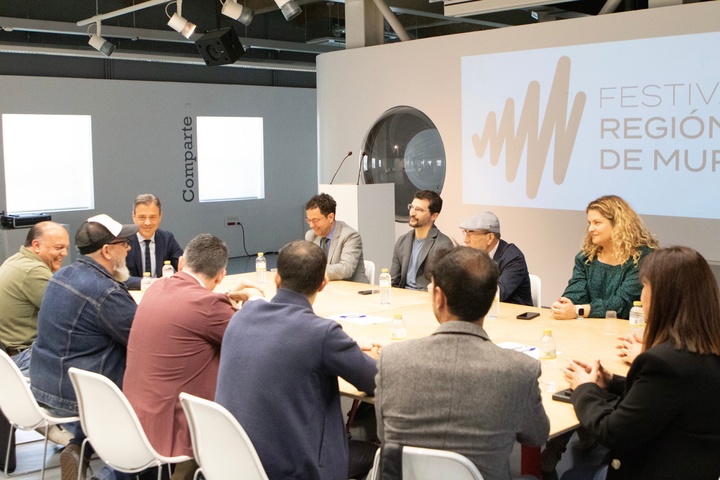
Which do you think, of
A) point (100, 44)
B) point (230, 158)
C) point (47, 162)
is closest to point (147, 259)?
point (100, 44)

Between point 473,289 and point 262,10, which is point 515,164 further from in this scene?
point 473,289

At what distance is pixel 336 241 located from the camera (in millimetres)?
6004

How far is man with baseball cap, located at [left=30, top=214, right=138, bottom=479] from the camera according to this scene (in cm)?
363

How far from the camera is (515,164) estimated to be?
7.61 m

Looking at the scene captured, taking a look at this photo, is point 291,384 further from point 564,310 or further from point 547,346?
point 564,310

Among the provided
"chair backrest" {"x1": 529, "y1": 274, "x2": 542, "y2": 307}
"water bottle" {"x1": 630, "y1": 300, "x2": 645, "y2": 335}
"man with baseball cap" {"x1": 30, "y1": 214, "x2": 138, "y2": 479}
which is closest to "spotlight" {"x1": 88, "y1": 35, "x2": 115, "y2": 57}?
"man with baseball cap" {"x1": 30, "y1": 214, "x2": 138, "y2": 479}

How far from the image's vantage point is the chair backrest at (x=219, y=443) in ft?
8.71

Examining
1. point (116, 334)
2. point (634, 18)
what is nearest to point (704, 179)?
point (634, 18)

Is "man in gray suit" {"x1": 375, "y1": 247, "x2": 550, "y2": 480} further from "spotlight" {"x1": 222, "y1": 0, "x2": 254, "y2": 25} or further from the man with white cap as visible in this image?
"spotlight" {"x1": 222, "y1": 0, "x2": 254, "y2": 25}

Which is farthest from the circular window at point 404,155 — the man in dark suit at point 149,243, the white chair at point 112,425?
the white chair at point 112,425

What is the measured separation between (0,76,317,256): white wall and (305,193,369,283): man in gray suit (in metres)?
6.75

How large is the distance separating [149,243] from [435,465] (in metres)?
4.26

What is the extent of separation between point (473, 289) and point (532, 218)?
5296 mm

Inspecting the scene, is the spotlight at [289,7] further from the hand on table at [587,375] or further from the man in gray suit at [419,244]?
the hand on table at [587,375]
